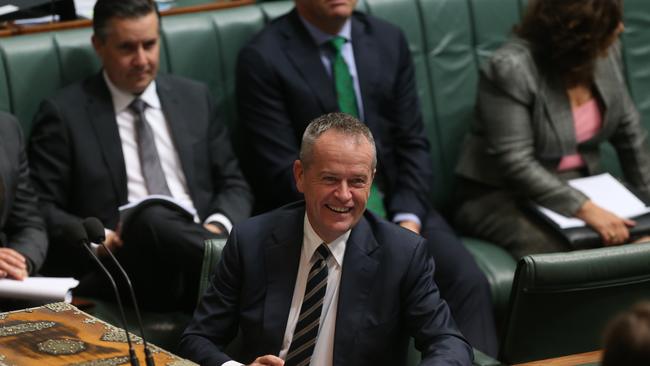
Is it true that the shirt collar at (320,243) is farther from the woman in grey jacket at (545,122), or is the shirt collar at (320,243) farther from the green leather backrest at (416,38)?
the green leather backrest at (416,38)

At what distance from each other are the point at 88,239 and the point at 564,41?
209 centimetres

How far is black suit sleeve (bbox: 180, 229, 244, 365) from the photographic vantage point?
279cm

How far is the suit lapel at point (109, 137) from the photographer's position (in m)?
3.86

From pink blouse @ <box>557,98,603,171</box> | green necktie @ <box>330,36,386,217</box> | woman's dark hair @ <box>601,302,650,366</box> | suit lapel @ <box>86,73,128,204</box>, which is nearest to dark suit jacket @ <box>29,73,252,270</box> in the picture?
suit lapel @ <box>86,73,128,204</box>

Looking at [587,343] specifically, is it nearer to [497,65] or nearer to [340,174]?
[340,174]

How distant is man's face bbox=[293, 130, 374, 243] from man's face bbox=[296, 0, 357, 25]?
138 cm

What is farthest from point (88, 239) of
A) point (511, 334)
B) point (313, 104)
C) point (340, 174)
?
point (313, 104)

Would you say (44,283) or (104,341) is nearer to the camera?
(104,341)

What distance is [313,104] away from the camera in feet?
13.4

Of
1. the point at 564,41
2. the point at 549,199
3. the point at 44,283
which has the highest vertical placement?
the point at 564,41

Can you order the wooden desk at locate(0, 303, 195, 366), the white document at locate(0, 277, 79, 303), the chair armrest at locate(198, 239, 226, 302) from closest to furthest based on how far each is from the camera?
1. the wooden desk at locate(0, 303, 195, 366)
2. the chair armrest at locate(198, 239, 226, 302)
3. the white document at locate(0, 277, 79, 303)

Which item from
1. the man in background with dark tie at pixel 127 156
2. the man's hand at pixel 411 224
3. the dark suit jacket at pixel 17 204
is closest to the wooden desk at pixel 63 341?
the dark suit jacket at pixel 17 204

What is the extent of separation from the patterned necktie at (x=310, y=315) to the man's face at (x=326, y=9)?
1.44m

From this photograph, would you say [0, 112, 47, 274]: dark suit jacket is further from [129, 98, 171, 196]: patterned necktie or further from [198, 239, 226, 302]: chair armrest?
[198, 239, 226, 302]: chair armrest
